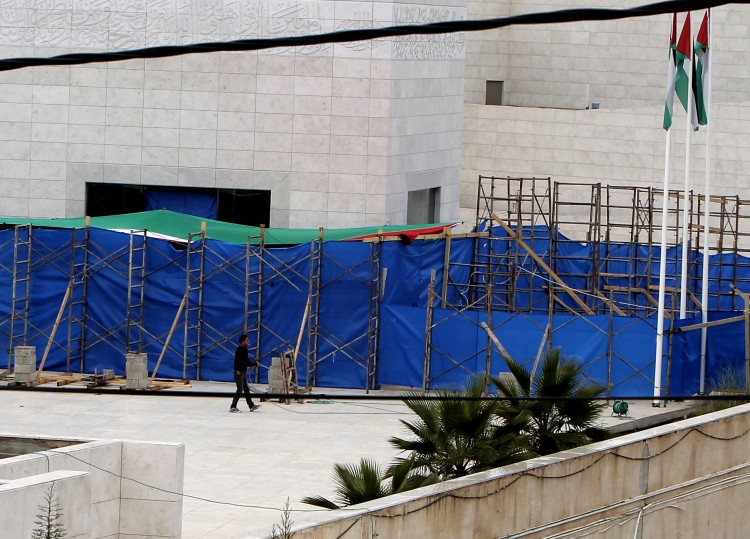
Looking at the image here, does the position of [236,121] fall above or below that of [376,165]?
above

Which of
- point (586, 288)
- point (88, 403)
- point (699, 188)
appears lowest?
point (88, 403)

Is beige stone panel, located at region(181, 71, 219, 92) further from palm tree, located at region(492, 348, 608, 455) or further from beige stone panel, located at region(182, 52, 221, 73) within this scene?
palm tree, located at region(492, 348, 608, 455)

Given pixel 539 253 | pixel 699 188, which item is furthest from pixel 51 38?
pixel 699 188

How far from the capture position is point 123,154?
3559 centimetres

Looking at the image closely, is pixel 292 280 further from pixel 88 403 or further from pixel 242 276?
pixel 88 403

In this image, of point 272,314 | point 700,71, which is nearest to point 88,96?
point 272,314

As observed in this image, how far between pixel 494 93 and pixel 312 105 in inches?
721

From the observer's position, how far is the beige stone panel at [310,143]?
35.2 metres

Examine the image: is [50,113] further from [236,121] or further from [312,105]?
[312,105]

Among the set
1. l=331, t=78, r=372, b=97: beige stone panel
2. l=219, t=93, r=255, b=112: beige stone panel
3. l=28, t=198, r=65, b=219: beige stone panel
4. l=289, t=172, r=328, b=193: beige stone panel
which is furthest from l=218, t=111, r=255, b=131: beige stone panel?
l=28, t=198, r=65, b=219: beige stone panel

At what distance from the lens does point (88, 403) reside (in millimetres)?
26984

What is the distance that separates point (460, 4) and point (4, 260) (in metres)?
15.7

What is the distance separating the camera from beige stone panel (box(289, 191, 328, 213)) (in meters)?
35.4

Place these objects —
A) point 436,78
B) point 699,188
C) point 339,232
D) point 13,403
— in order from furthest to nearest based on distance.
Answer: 1. point 699,188
2. point 436,78
3. point 339,232
4. point 13,403
